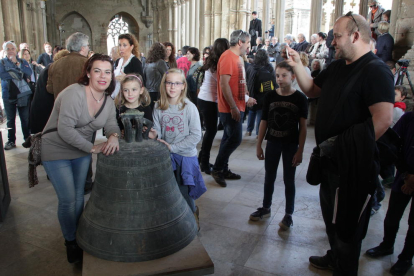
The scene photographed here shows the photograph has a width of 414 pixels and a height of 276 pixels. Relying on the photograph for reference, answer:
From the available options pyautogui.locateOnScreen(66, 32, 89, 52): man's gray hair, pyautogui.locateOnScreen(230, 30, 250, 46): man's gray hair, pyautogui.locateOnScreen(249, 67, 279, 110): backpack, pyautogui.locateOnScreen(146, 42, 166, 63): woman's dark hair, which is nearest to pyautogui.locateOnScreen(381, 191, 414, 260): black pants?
pyautogui.locateOnScreen(230, 30, 250, 46): man's gray hair

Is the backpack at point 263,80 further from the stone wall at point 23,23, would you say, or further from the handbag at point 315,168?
the stone wall at point 23,23

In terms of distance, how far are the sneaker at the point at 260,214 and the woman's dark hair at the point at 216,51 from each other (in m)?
2.15

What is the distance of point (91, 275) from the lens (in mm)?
1932

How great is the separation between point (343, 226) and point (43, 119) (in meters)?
3.47

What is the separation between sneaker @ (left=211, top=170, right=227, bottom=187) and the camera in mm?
4625

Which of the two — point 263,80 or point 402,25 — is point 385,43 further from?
point 263,80

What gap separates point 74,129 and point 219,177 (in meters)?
2.57

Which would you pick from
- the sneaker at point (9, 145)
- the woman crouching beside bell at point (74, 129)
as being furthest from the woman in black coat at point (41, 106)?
the sneaker at point (9, 145)

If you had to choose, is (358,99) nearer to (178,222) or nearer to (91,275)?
(178,222)

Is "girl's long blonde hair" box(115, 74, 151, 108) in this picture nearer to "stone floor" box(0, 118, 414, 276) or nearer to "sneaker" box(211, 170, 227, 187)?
"stone floor" box(0, 118, 414, 276)

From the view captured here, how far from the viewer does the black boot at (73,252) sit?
277 cm

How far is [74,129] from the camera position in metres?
2.44

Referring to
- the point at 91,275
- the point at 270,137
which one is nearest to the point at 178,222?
the point at 91,275

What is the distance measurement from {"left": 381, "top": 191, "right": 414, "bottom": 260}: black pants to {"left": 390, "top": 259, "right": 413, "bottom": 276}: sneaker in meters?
0.03
